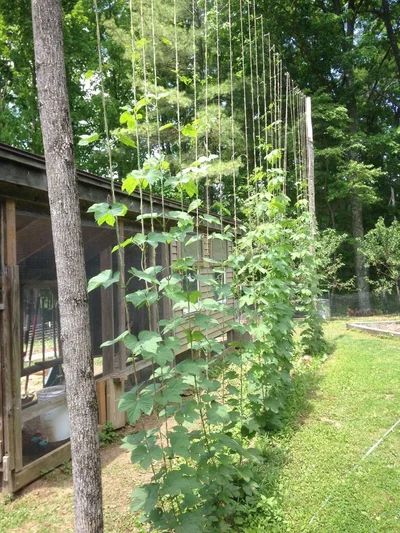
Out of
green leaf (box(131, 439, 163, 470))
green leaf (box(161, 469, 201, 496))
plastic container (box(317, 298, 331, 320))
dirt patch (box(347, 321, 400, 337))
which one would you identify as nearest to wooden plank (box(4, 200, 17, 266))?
green leaf (box(131, 439, 163, 470))

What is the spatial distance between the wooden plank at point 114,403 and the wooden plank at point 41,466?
0.74m

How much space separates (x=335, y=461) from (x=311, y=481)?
1.43 feet

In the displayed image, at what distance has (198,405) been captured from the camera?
7.76 feet

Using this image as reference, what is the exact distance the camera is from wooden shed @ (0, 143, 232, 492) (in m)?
3.45

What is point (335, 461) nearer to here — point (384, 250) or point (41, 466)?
point (41, 466)

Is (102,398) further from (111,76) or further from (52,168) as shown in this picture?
(111,76)

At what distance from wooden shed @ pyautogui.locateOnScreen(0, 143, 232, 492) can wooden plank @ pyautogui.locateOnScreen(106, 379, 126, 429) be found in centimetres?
1

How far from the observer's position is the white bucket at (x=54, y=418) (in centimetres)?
398

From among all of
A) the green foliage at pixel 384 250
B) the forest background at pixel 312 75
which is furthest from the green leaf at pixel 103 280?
the green foliage at pixel 384 250

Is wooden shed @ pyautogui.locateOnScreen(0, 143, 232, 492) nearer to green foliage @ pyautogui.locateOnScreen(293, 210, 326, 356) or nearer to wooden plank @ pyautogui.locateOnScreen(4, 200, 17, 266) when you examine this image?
wooden plank @ pyautogui.locateOnScreen(4, 200, 17, 266)

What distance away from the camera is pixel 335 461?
3.64 metres

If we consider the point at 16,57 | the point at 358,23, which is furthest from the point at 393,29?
the point at 16,57

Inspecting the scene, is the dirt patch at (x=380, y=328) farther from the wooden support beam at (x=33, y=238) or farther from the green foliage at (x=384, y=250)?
the wooden support beam at (x=33, y=238)

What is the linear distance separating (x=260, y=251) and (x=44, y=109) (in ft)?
9.34
